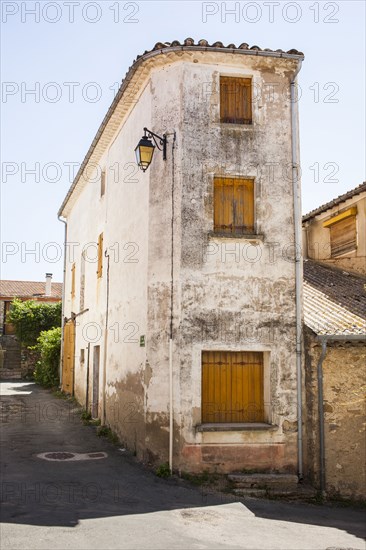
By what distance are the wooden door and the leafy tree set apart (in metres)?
8.24

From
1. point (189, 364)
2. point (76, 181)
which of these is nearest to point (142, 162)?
point (189, 364)

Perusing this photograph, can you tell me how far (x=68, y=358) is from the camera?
20578 mm

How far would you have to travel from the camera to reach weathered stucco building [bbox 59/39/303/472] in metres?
9.91

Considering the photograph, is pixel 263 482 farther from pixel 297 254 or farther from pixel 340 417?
pixel 297 254

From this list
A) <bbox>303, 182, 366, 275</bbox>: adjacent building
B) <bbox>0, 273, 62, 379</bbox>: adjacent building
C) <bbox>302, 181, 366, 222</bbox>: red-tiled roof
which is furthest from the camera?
<bbox>0, 273, 62, 379</bbox>: adjacent building

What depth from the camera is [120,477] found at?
31.6ft

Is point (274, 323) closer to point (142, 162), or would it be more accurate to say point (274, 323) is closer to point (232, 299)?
point (232, 299)

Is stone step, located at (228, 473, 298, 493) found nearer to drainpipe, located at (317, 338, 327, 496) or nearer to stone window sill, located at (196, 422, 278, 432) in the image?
drainpipe, located at (317, 338, 327, 496)

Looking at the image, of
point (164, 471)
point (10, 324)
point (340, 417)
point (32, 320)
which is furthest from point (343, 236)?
point (10, 324)

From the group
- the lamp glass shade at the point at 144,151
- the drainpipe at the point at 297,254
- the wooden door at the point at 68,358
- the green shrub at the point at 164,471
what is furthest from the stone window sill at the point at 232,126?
the wooden door at the point at 68,358

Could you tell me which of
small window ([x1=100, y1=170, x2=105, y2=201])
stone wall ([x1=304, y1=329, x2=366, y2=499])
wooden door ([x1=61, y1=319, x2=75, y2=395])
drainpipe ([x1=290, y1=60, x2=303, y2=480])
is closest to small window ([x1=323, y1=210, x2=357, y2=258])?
drainpipe ([x1=290, y1=60, x2=303, y2=480])

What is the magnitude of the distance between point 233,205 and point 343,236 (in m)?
6.19

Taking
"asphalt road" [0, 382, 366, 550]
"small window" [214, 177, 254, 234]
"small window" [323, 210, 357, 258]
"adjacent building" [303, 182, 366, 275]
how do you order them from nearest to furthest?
"asphalt road" [0, 382, 366, 550] < "small window" [214, 177, 254, 234] < "adjacent building" [303, 182, 366, 275] < "small window" [323, 210, 357, 258]

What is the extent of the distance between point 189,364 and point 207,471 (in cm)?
191
